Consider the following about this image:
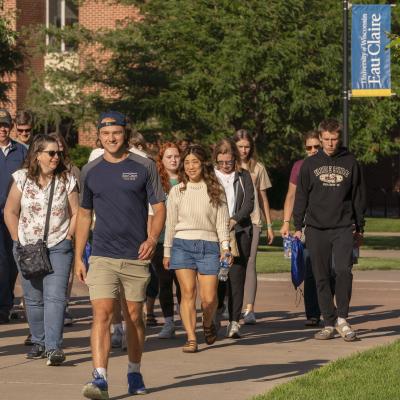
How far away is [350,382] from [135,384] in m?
1.50

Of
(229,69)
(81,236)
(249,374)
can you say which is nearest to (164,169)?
(249,374)

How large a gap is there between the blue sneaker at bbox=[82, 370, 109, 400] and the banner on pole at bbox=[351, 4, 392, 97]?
1645 centimetres

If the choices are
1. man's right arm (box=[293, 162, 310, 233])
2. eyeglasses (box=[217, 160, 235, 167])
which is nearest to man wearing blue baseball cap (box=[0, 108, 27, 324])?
eyeglasses (box=[217, 160, 235, 167])

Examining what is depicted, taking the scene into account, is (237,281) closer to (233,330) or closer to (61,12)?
(233,330)

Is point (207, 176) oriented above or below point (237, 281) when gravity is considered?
above

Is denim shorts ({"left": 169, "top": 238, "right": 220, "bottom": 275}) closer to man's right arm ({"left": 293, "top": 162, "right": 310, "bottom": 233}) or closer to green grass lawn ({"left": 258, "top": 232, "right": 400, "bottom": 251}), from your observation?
man's right arm ({"left": 293, "top": 162, "right": 310, "bottom": 233})

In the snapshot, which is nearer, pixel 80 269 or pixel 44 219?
pixel 80 269

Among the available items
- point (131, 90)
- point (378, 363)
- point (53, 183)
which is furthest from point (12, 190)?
point (131, 90)

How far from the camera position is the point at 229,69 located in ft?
90.1

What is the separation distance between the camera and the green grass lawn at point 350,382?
846 centimetres

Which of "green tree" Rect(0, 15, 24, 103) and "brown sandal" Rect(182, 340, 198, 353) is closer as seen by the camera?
"brown sandal" Rect(182, 340, 198, 353)

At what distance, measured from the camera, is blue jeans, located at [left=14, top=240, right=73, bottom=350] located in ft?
33.5

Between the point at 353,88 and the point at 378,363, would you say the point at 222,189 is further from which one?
the point at 353,88

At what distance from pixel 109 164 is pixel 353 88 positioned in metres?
16.0
